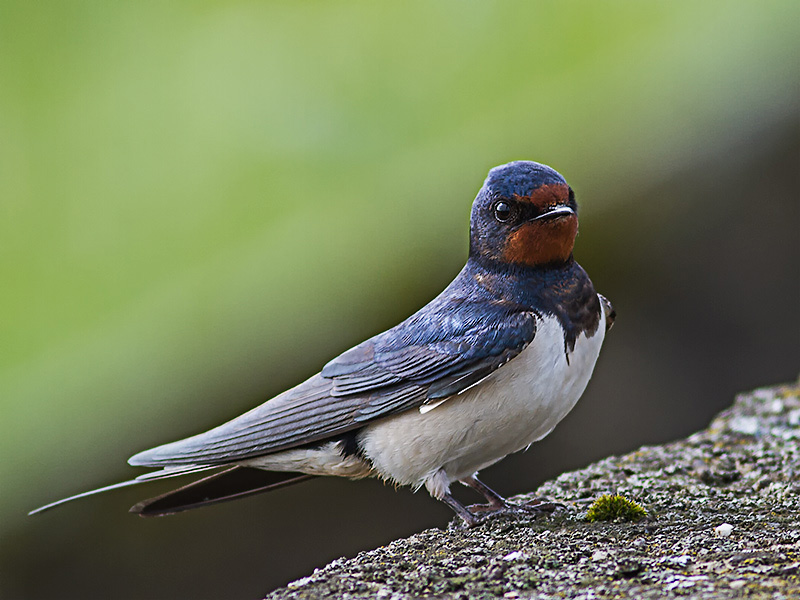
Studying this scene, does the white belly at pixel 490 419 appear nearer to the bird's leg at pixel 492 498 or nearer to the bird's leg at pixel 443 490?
the bird's leg at pixel 443 490

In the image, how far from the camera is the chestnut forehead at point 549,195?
2.86 m

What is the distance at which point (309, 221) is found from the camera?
18.1 ft

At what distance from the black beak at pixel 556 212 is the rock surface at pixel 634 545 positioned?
2.85 feet

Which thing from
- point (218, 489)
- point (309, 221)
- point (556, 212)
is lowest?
point (218, 489)

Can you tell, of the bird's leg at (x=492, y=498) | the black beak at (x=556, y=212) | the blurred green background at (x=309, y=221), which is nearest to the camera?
the black beak at (x=556, y=212)

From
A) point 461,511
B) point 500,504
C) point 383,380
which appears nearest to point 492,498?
point 500,504

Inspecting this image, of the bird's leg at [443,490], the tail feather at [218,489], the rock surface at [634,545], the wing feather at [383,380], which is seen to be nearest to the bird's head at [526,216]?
the wing feather at [383,380]

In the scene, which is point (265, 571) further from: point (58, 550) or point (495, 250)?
point (495, 250)

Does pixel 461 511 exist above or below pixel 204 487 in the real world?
below

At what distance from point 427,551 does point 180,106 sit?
137 inches

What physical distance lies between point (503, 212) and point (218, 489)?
124cm

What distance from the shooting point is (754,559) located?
2318mm

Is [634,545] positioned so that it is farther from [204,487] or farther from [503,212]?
[204,487]

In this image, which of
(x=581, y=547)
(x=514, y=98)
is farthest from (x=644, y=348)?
(x=581, y=547)
